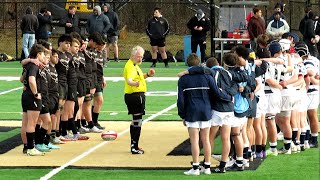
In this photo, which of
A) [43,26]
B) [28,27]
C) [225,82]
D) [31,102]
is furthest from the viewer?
[43,26]

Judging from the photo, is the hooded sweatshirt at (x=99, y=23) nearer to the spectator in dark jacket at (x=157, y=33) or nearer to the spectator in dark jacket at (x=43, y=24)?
the spectator in dark jacket at (x=157, y=33)

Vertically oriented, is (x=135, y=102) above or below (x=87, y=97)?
above

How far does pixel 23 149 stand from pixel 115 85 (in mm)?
12592

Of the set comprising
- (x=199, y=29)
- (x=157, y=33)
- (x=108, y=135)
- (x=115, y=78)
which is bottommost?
(x=108, y=135)

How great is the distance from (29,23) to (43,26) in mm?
1533

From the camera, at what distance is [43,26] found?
38.5 meters

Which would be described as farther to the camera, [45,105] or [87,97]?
[87,97]

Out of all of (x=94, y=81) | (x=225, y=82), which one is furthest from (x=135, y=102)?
(x=94, y=81)

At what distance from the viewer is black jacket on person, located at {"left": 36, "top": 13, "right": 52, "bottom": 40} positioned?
38219 millimetres

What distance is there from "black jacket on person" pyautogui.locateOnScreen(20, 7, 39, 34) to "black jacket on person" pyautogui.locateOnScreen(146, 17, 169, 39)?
3.99 m

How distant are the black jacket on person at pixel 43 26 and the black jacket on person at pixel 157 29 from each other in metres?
3.99

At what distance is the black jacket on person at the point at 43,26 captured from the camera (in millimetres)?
38219

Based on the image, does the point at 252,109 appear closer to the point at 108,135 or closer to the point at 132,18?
the point at 108,135

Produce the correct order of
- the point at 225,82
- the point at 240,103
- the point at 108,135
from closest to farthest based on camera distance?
the point at 225,82 < the point at 240,103 < the point at 108,135
